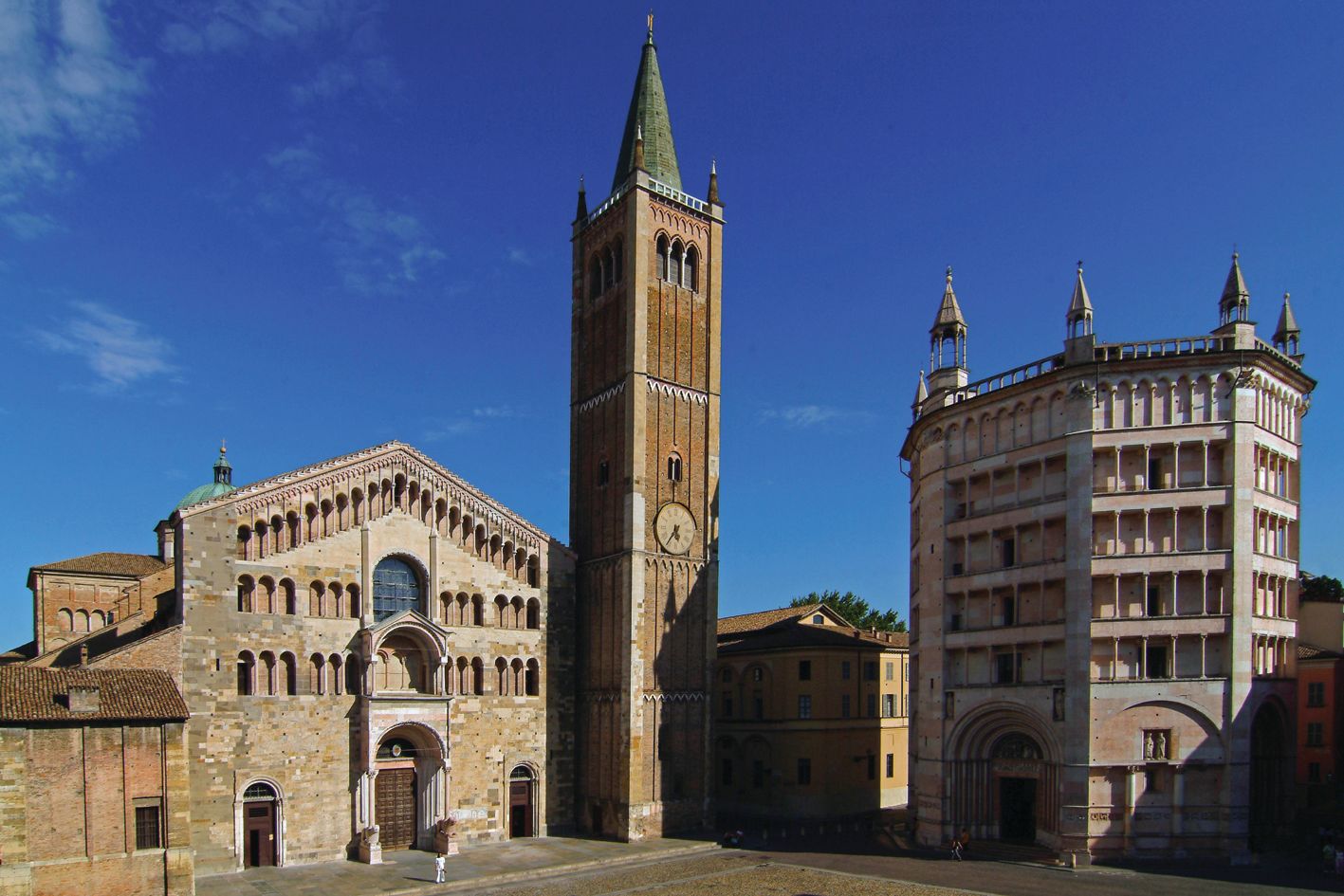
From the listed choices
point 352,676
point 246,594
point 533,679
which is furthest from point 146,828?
point 533,679

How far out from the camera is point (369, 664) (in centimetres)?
4025

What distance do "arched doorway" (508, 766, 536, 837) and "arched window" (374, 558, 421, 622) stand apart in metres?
9.16

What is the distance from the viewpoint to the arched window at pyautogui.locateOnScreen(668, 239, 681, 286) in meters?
49.2

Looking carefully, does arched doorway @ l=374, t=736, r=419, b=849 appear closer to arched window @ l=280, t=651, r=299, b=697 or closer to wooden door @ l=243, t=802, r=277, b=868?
wooden door @ l=243, t=802, r=277, b=868

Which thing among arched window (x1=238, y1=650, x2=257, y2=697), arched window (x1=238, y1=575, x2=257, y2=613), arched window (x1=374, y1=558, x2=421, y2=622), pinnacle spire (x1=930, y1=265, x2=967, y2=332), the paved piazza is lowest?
the paved piazza

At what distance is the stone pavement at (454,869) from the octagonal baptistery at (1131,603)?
1345 centimetres

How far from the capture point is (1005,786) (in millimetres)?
40688

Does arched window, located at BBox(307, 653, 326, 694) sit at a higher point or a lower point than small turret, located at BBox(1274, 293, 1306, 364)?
lower

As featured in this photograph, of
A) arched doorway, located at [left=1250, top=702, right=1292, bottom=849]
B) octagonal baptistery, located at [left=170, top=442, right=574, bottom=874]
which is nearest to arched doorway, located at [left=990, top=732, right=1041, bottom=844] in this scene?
arched doorway, located at [left=1250, top=702, right=1292, bottom=849]

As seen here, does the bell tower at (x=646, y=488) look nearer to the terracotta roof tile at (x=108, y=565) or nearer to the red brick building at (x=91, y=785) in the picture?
the red brick building at (x=91, y=785)

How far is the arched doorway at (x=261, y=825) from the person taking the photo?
37.2 metres

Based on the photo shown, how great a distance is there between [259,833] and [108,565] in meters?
25.8

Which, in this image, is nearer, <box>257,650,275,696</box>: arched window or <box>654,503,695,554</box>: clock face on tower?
<box>257,650,275,696</box>: arched window

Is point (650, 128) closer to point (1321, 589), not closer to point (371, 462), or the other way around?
point (371, 462)
